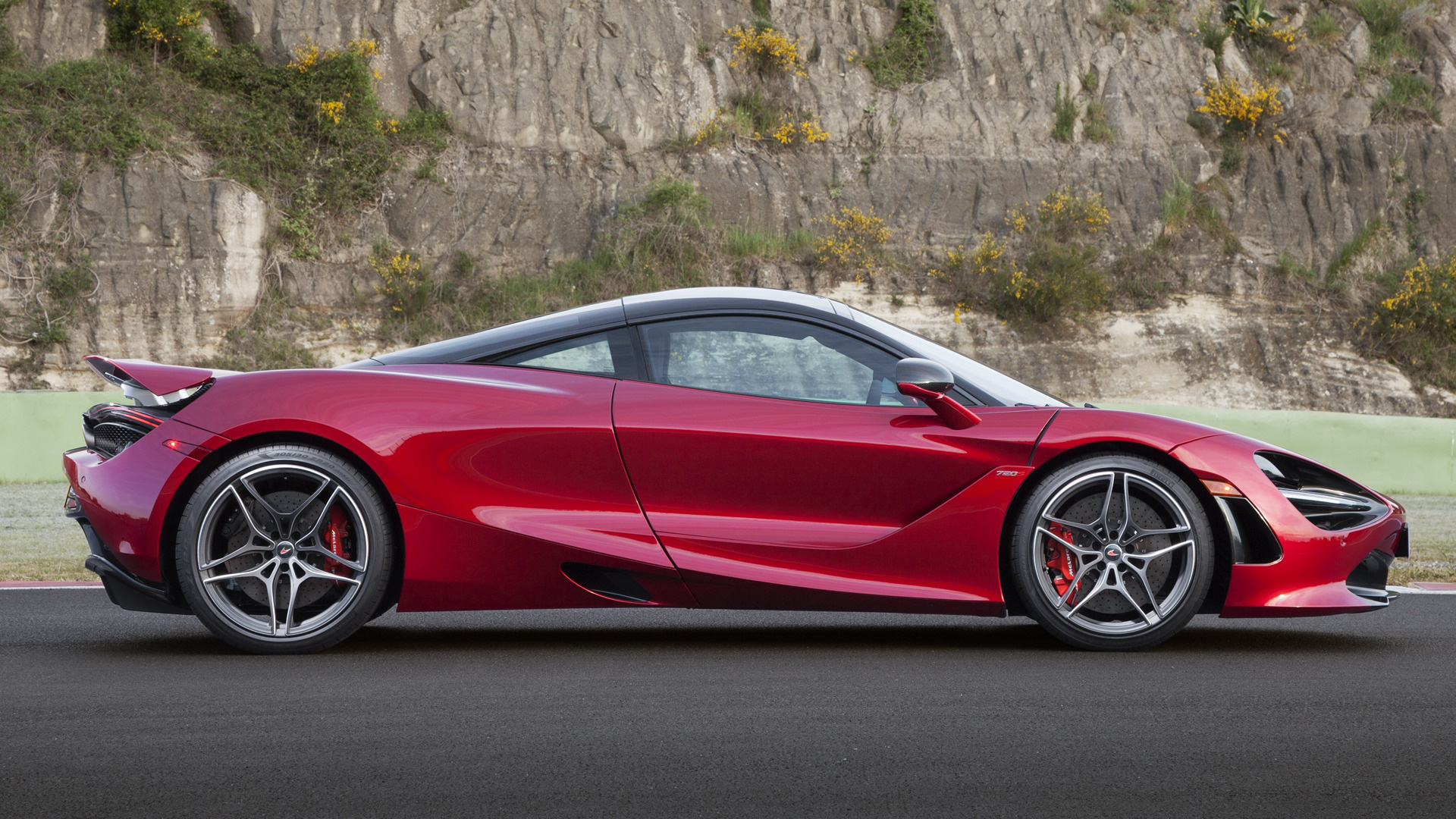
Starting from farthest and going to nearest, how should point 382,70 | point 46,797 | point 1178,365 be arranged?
1. point 382,70
2. point 1178,365
3. point 46,797

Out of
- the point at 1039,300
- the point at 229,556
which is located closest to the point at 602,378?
the point at 229,556

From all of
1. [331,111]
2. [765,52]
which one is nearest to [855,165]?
[765,52]

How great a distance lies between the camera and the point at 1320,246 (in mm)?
26656

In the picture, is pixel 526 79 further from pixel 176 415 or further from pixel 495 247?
pixel 176 415

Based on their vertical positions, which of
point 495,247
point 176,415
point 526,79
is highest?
point 526,79

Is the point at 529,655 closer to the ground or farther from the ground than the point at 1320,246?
closer to the ground

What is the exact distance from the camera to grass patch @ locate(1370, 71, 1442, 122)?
2809cm

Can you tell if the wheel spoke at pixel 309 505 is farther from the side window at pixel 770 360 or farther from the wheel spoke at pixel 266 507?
the side window at pixel 770 360

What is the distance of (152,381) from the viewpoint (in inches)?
173

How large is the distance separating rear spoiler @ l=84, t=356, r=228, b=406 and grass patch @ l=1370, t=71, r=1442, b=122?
96.0 ft

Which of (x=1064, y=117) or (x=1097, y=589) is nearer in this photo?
(x=1097, y=589)

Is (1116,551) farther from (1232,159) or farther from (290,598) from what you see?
(1232,159)

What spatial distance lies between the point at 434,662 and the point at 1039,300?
69.3 feet

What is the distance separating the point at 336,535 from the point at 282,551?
0.58ft
